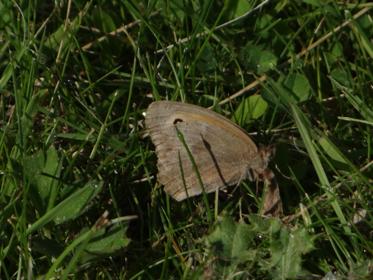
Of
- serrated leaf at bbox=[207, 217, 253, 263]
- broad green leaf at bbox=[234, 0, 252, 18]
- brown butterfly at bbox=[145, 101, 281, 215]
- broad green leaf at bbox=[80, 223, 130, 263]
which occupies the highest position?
broad green leaf at bbox=[234, 0, 252, 18]

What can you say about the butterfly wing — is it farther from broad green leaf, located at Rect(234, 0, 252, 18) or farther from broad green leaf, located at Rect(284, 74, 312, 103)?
broad green leaf, located at Rect(234, 0, 252, 18)

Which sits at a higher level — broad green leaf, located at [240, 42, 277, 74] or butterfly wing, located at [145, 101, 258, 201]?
broad green leaf, located at [240, 42, 277, 74]

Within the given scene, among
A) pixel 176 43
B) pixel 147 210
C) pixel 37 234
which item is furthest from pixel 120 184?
pixel 176 43

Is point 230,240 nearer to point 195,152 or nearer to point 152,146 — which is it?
point 195,152

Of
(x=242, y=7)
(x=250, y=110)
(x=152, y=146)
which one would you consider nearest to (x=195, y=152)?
(x=152, y=146)

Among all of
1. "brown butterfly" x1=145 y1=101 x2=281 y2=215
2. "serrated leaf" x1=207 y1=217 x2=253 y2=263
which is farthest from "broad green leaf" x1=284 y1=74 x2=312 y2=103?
"serrated leaf" x1=207 y1=217 x2=253 y2=263

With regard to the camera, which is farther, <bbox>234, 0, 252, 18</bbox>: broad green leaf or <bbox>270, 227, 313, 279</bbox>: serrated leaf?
<bbox>234, 0, 252, 18</bbox>: broad green leaf
